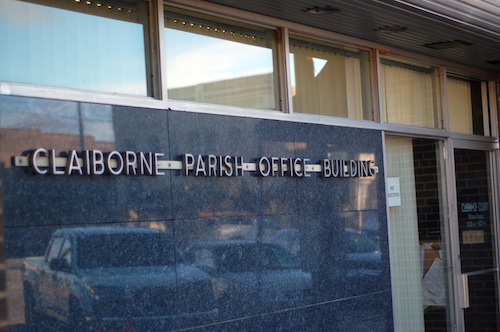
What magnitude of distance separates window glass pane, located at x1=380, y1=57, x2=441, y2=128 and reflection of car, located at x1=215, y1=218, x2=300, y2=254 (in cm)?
222

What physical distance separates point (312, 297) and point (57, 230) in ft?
9.07

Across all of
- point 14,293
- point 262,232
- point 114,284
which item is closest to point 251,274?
point 262,232

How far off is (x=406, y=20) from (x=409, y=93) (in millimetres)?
1710

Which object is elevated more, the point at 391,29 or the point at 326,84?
the point at 391,29

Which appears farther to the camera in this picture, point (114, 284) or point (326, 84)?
point (326, 84)

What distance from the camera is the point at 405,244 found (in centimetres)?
918

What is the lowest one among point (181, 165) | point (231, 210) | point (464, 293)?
point (464, 293)

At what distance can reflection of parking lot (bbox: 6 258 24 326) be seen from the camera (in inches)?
201

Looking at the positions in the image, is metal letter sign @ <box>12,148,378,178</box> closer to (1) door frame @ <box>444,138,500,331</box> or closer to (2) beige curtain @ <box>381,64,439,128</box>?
(2) beige curtain @ <box>381,64,439,128</box>

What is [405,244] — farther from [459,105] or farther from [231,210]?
[231,210]

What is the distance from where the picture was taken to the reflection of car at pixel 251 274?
6.56 m

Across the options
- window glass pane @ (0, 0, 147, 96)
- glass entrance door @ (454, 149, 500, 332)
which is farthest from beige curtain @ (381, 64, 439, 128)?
window glass pane @ (0, 0, 147, 96)

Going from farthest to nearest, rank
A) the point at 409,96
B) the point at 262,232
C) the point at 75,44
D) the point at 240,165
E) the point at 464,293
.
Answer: the point at 464,293 < the point at 409,96 < the point at 262,232 < the point at 240,165 < the point at 75,44

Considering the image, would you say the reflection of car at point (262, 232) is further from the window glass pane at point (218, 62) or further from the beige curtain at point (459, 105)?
the beige curtain at point (459, 105)
